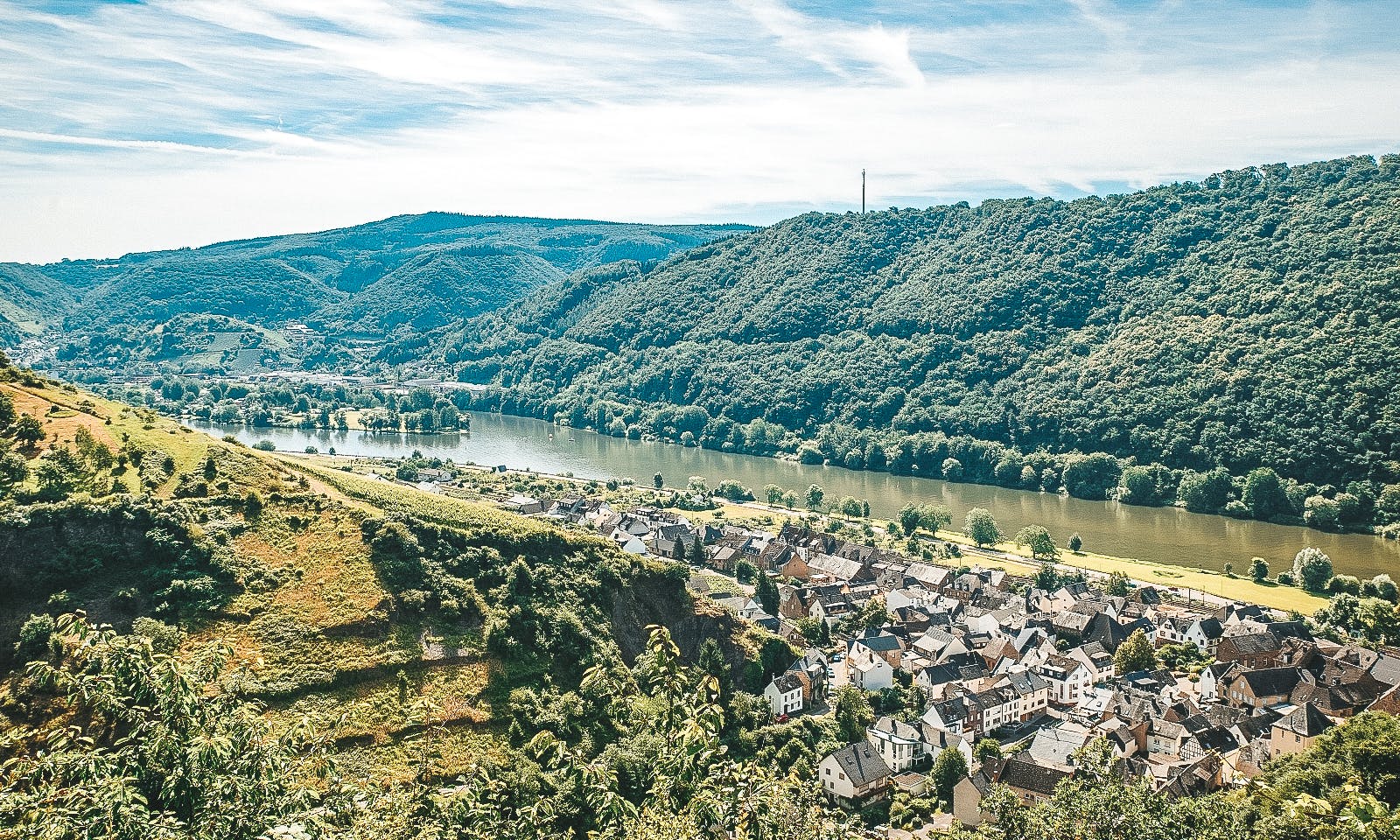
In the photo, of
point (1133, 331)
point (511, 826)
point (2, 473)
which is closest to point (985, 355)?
point (1133, 331)

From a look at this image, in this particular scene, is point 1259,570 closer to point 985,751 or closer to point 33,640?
point 985,751

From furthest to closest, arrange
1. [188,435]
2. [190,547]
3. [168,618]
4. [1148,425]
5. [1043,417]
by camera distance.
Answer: [1043,417] → [1148,425] → [188,435] → [190,547] → [168,618]

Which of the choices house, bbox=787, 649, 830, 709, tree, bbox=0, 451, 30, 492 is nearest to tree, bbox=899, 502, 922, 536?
house, bbox=787, 649, 830, 709

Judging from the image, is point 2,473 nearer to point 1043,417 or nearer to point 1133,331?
point 1043,417

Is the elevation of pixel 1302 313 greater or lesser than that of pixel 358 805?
greater

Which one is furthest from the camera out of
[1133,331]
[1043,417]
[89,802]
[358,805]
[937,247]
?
[937,247]

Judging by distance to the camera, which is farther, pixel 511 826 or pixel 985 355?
pixel 985 355
